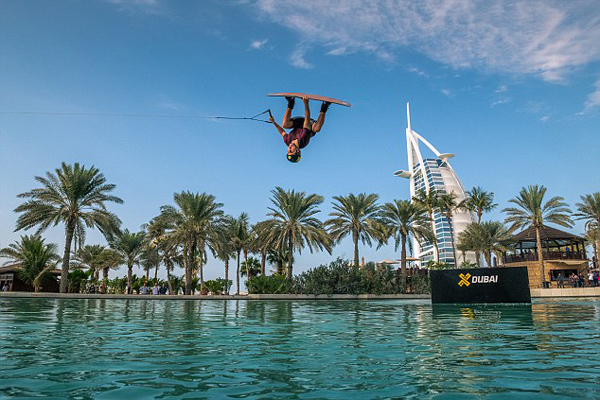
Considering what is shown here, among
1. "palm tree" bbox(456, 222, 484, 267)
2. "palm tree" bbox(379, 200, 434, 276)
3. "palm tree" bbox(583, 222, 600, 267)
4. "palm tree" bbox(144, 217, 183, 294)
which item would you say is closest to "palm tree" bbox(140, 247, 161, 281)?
"palm tree" bbox(144, 217, 183, 294)

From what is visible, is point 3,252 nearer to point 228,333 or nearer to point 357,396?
point 228,333

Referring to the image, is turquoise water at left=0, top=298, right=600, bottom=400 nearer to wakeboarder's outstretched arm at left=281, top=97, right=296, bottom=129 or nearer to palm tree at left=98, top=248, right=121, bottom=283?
wakeboarder's outstretched arm at left=281, top=97, right=296, bottom=129

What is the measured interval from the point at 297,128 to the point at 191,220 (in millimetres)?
30002

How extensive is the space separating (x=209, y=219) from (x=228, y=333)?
32611mm

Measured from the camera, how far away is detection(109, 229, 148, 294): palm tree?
48.2 metres

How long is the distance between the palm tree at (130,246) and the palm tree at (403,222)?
84.1 feet

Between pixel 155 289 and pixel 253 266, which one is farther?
pixel 253 266

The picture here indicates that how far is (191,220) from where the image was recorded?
4031 centimetres

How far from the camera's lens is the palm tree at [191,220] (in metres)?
40.0

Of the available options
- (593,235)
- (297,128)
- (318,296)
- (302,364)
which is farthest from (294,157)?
(593,235)

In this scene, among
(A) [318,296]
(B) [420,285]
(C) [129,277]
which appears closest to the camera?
(A) [318,296]

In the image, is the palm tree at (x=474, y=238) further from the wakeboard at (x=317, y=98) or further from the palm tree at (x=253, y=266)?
the wakeboard at (x=317, y=98)

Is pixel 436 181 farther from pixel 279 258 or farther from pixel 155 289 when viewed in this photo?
pixel 155 289

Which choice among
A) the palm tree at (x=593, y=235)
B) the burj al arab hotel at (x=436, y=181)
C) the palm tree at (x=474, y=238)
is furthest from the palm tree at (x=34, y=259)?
the burj al arab hotel at (x=436, y=181)
